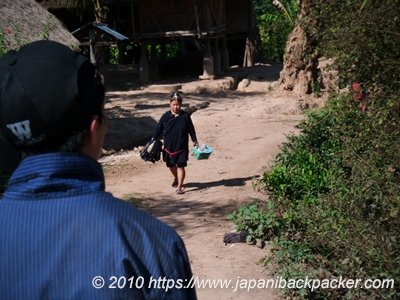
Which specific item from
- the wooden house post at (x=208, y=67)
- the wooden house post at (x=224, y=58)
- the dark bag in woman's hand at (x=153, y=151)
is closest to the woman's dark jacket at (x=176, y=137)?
the dark bag in woman's hand at (x=153, y=151)

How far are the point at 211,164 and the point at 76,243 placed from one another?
346 inches

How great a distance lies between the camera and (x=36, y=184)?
140 cm

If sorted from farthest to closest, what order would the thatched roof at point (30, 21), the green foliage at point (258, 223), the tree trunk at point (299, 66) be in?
the tree trunk at point (299, 66) → the thatched roof at point (30, 21) → the green foliage at point (258, 223)

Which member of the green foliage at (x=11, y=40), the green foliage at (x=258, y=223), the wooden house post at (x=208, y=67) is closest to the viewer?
the green foliage at (x=258, y=223)

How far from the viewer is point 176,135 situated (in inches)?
328

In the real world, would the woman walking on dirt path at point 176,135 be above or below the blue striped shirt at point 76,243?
below

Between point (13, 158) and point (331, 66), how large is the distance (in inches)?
226

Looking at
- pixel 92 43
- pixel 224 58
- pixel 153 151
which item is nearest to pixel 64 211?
pixel 153 151

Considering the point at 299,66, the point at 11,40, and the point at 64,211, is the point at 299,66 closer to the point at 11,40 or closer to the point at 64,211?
the point at 11,40

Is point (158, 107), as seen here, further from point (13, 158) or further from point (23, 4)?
point (13, 158)

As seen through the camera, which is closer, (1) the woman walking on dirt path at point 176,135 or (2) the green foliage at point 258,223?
(2) the green foliage at point 258,223

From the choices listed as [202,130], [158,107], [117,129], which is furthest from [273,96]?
[117,129]

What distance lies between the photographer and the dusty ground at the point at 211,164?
18.8 ft

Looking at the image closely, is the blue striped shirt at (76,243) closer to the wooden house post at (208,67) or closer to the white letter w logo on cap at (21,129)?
the white letter w logo on cap at (21,129)
